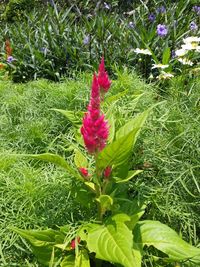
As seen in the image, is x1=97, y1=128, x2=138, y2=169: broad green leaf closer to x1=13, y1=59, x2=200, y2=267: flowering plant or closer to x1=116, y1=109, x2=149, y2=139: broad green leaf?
x1=13, y1=59, x2=200, y2=267: flowering plant

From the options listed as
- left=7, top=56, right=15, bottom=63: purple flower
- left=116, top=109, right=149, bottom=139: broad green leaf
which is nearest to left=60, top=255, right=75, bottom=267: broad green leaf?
left=116, top=109, right=149, bottom=139: broad green leaf

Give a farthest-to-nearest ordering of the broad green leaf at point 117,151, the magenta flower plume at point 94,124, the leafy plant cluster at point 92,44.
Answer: the leafy plant cluster at point 92,44 → the broad green leaf at point 117,151 → the magenta flower plume at point 94,124

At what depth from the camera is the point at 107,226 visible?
77.0 inches

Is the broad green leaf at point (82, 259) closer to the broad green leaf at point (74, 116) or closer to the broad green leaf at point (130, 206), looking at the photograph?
the broad green leaf at point (130, 206)

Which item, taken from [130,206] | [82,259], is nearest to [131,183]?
[130,206]

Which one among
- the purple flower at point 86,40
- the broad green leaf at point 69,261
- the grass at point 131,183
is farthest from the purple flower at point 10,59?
the broad green leaf at point 69,261

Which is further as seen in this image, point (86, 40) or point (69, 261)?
point (86, 40)

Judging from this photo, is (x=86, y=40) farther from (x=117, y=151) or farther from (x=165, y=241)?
(x=165, y=241)

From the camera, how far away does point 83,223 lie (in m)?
2.15

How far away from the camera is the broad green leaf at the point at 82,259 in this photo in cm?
200

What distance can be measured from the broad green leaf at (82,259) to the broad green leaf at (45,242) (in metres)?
0.12

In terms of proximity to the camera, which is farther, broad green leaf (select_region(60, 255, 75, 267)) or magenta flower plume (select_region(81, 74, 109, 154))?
broad green leaf (select_region(60, 255, 75, 267))

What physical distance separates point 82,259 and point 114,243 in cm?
31

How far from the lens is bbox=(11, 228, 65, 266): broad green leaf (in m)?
2.04
